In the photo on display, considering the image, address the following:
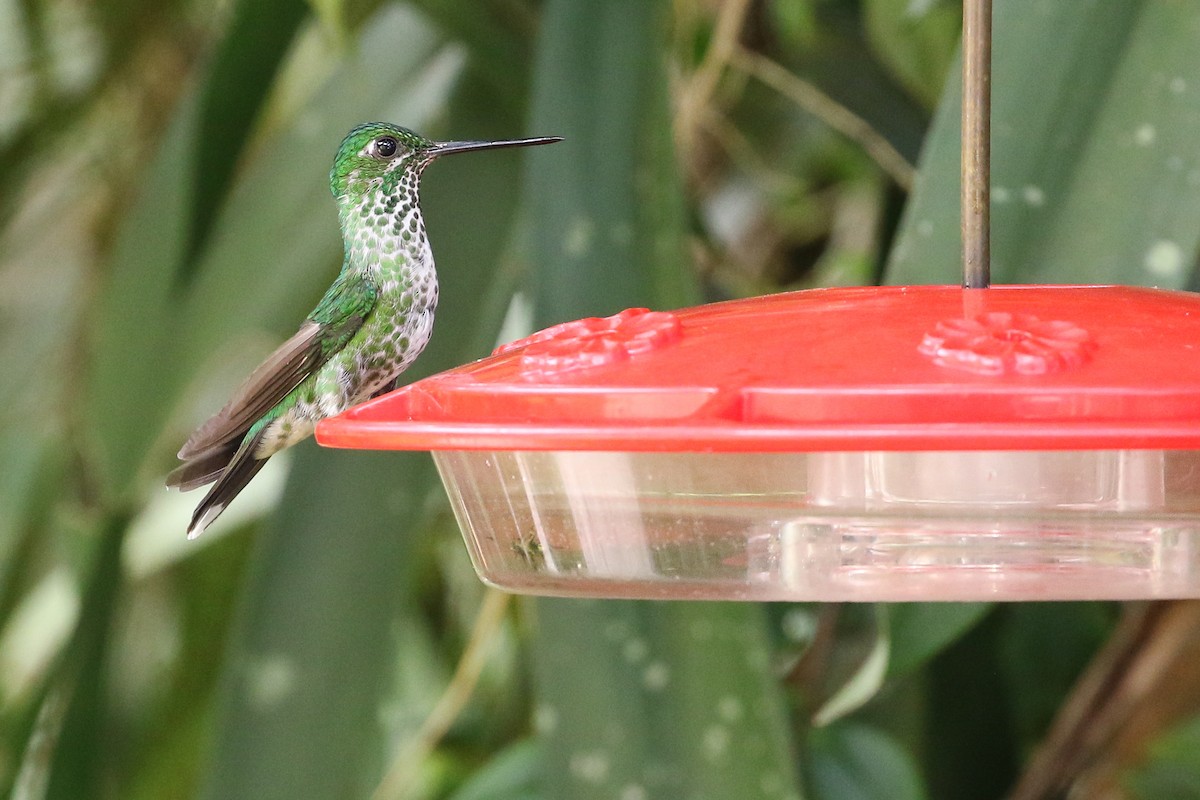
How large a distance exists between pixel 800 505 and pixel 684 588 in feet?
0.20

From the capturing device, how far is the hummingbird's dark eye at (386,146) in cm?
66

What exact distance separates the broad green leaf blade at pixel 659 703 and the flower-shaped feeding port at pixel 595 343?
32cm

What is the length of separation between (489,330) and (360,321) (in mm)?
507

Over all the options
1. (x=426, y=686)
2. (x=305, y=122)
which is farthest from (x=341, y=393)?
(x=426, y=686)

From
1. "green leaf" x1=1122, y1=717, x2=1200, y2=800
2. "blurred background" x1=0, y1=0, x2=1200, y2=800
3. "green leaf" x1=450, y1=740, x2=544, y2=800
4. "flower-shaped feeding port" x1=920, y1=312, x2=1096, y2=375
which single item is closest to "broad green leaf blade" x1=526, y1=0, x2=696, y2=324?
"blurred background" x1=0, y1=0, x2=1200, y2=800

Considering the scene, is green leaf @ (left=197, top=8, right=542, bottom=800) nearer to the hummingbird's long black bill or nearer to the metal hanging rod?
the hummingbird's long black bill

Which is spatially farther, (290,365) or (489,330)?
(489,330)

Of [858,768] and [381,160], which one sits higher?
[381,160]

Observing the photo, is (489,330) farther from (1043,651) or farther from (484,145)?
(1043,651)

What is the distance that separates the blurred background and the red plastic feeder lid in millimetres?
47

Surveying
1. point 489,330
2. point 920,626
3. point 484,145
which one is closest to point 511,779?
point 489,330

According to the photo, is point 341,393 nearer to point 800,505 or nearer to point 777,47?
point 800,505

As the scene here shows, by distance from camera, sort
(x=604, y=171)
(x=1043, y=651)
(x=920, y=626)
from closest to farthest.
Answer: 1. (x=920, y=626)
2. (x=604, y=171)
3. (x=1043, y=651)

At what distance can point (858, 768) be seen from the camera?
115 cm
